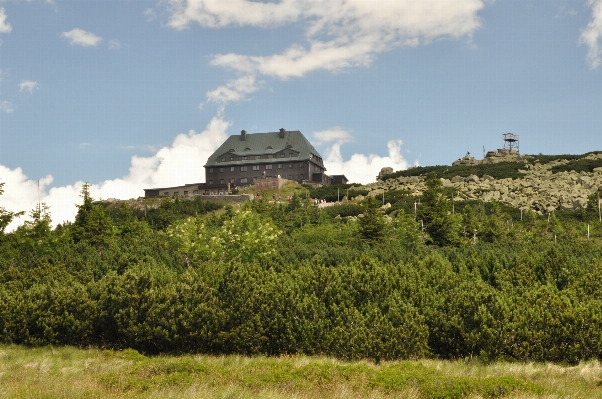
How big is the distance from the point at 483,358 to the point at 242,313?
28.0 feet

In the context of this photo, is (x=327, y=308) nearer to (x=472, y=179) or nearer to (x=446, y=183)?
(x=446, y=183)

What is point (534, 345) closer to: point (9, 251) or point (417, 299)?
point (417, 299)

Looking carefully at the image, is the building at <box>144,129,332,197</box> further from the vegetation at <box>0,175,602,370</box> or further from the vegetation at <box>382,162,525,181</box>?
the vegetation at <box>0,175,602,370</box>

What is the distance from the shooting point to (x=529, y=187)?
68.1 m

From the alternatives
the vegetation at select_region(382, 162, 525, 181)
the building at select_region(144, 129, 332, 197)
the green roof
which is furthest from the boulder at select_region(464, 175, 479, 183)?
the green roof

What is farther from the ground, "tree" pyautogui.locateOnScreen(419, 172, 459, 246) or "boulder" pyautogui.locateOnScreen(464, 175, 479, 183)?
"boulder" pyautogui.locateOnScreen(464, 175, 479, 183)

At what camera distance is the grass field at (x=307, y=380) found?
12.7 metres

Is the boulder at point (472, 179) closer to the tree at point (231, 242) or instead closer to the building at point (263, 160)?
the building at point (263, 160)

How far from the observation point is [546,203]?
5825 centimetres

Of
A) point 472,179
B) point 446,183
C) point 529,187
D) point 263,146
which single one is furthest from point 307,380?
point 263,146

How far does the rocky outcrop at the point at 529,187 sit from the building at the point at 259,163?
1259 cm

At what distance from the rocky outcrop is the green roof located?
573 inches

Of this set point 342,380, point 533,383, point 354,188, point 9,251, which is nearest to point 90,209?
point 9,251

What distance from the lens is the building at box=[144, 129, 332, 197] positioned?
85.9m
